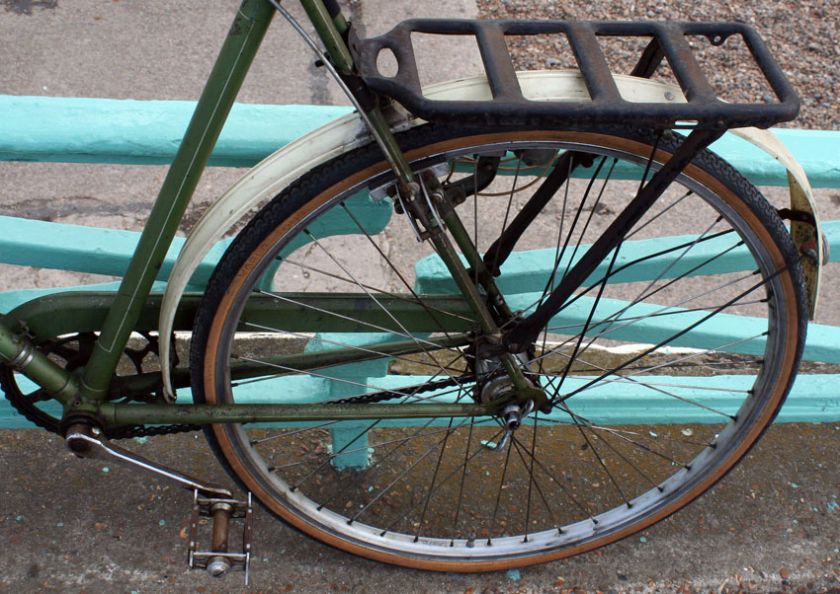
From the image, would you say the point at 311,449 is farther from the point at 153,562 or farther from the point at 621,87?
→ the point at 621,87

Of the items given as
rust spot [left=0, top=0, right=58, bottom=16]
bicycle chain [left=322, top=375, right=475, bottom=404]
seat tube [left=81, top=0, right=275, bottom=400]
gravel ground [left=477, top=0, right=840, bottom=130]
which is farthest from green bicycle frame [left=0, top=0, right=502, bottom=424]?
rust spot [left=0, top=0, right=58, bottom=16]

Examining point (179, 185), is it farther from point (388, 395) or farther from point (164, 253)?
point (388, 395)

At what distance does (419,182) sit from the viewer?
60.2 inches

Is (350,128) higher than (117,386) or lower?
higher

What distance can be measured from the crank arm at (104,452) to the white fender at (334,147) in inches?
13.4

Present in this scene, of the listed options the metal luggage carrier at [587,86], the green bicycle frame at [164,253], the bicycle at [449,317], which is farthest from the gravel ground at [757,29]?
the green bicycle frame at [164,253]

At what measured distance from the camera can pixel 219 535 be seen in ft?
6.21

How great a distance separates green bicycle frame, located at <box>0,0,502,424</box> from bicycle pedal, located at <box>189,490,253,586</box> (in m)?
0.24

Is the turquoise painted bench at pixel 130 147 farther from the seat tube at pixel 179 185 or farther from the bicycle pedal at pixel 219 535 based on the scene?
the bicycle pedal at pixel 219 535

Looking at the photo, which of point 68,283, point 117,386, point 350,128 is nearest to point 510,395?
point 350,128

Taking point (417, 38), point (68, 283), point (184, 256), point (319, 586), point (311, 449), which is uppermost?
point (417, 38)

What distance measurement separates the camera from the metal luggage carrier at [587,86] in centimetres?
133

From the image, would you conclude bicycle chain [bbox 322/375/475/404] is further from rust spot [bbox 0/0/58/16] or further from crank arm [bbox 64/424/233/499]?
rust spot [bbox 0/0/58/16]

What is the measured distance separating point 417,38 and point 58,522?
284 centimetres
